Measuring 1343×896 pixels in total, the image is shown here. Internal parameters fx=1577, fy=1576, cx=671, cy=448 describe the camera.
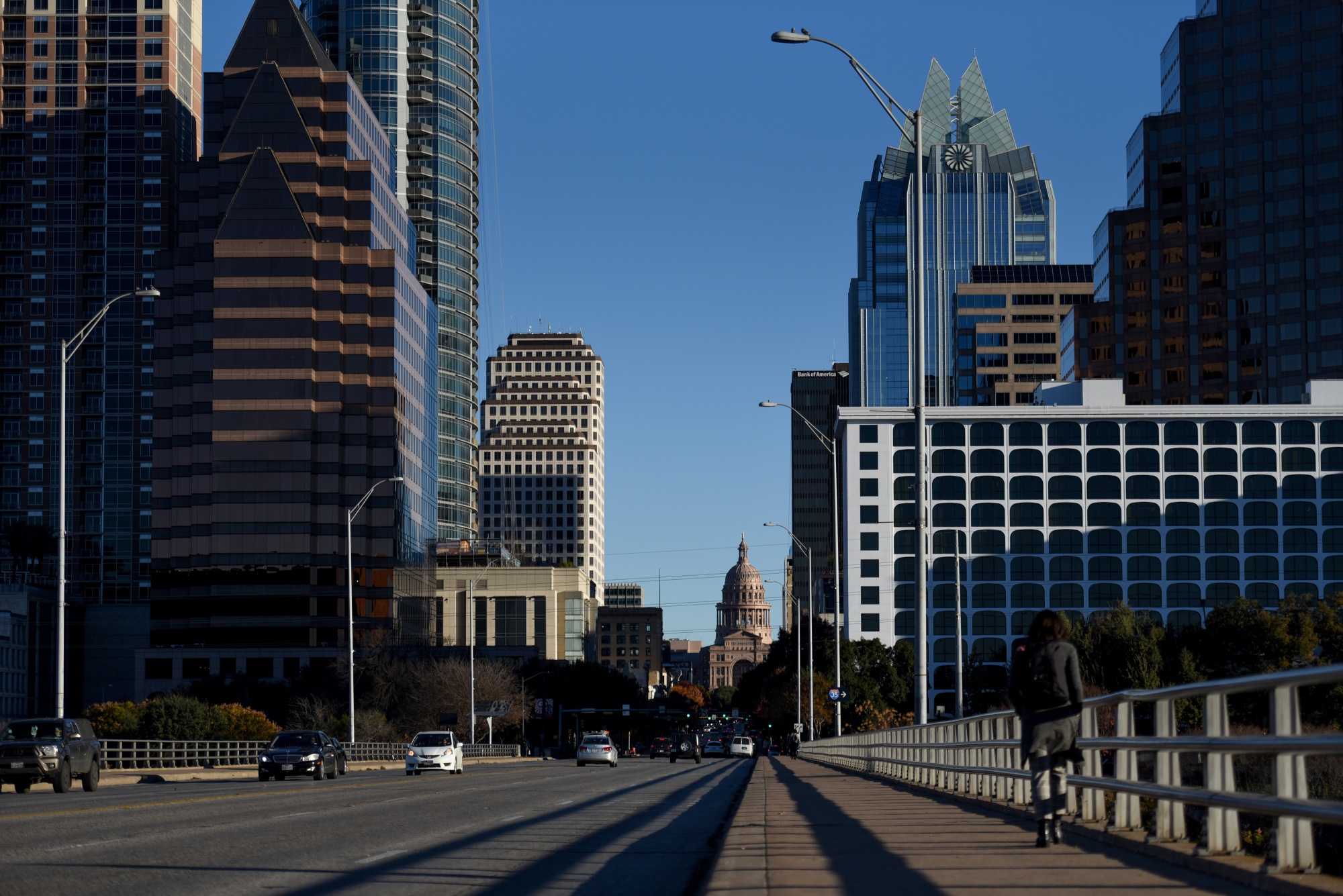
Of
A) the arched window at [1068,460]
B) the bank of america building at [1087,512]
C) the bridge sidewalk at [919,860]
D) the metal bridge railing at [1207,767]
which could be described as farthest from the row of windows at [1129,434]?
the bridge sidewalk at [919,860]

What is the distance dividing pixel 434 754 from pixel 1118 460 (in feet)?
372

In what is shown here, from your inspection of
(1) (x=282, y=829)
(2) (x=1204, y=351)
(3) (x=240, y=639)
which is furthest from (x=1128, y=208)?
(1) (x=282, y=829)

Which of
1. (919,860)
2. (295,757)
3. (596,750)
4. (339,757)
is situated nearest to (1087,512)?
(596,750)

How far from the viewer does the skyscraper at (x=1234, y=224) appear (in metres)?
148

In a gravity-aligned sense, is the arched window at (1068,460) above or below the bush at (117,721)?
above

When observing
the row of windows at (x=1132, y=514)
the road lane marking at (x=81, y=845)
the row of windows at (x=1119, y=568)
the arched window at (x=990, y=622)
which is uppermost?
the row of windows at (x=1132, y=514)

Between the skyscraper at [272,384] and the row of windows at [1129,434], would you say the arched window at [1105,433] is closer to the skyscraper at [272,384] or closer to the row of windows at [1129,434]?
the row of windows at [1129,434]

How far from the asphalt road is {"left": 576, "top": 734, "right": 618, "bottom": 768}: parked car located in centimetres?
4179

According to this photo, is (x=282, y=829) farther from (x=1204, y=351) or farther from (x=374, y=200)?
(x=1204, y=351)

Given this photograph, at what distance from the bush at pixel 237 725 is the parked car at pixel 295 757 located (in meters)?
28.0

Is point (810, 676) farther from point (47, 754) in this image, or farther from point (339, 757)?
point (47, 754)

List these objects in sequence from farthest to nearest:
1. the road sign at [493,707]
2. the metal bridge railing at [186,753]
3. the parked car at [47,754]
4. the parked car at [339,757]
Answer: the road sign at [493,707], the metal bridge railing at [186,753], the parked car at [339,757], the parked car at [47,754]

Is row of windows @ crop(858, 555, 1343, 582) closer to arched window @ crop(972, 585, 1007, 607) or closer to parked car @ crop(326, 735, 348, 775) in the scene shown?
arched window @ crop(972, 585, 1007, 607)

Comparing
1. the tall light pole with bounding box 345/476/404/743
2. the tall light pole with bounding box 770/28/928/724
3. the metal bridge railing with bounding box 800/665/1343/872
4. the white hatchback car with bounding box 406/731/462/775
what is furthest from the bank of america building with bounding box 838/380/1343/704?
the metal bridge railing with bounding box 800/665/1343/872
